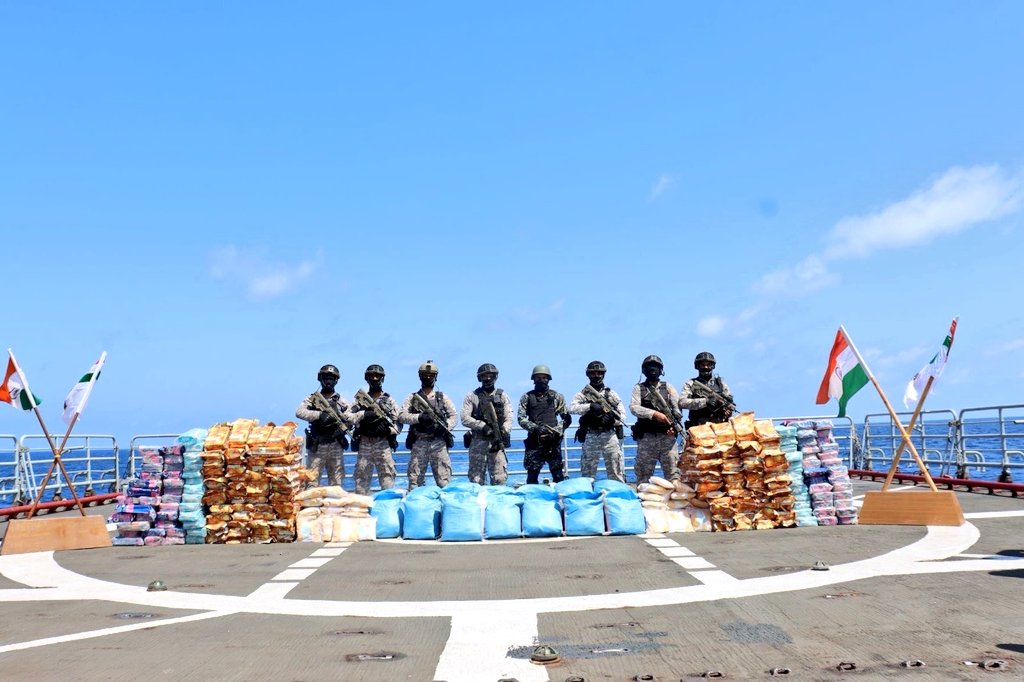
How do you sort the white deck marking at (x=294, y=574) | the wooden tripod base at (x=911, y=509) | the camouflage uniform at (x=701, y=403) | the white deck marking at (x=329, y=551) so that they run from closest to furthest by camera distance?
1. the white deck marking at (x=294, y=574)
2. the white deck marking at (x=329, y=551)
3. the wooden tripod base at (x=911, y=509)
4. the camouflage uniform at (x=701, y=403)

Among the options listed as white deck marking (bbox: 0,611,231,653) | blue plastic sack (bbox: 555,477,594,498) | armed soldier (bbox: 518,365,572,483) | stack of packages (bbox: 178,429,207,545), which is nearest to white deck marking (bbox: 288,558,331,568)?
white deck marking (bbox: 0,611,231,653)

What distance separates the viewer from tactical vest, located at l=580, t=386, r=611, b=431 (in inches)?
570

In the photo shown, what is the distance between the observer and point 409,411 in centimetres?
1459

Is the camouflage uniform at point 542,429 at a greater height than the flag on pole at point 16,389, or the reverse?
the flag on pole at point 16,389

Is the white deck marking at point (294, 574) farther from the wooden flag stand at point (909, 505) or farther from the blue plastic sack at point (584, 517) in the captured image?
the wooden flag stand at point (909, 505)

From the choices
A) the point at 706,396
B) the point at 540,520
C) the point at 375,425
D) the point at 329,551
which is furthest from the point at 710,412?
the point at 329,551

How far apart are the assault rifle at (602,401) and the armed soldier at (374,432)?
3294 mm

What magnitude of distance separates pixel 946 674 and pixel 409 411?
11005mm

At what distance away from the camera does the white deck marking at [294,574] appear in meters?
8.24

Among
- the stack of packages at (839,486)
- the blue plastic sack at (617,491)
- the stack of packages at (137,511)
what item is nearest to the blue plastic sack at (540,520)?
the blue plastic sack at (617,491)

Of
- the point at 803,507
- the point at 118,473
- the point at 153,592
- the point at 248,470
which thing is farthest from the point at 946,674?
the point at 118,473

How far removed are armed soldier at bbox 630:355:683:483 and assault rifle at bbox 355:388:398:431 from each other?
409cm

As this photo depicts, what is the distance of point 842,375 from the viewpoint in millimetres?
11945

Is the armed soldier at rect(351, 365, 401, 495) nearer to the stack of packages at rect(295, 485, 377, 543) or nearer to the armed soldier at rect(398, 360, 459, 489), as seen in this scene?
the armed soldier at rect(398, 360, 459, 489)
